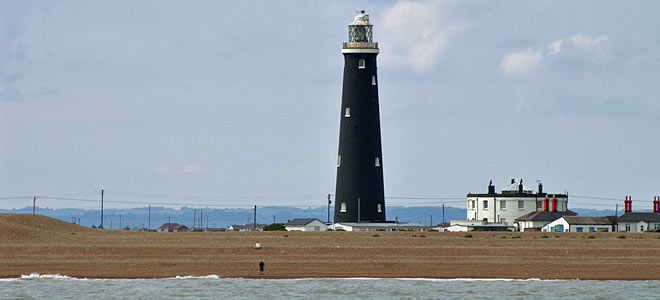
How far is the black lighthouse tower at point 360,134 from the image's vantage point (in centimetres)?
8144

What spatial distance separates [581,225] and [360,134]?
19.3 m

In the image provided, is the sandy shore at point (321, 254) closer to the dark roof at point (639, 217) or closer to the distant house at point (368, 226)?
the distant house at point (368, 226)

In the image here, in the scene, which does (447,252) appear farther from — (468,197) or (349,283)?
(468,197)

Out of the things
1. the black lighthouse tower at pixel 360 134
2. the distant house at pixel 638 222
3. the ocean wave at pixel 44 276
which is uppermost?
the black lighthouse tower at pixel 360 134

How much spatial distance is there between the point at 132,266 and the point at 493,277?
17396mm

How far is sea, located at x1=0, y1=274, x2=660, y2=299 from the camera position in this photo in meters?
48.0

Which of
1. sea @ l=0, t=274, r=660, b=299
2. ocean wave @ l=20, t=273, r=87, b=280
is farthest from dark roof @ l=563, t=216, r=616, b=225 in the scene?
ocean wave @ l=20, t=273, r=87, b=280

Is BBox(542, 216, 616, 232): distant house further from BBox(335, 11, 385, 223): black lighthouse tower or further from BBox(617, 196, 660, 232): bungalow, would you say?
BBox(335, 11, 385, 223): black lighthouse tower

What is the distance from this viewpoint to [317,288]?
50.2 m

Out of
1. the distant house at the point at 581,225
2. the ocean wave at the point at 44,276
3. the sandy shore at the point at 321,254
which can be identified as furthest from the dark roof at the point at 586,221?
the ocean wave at the point at 44,276

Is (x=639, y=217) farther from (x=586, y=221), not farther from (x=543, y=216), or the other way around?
(x=543, y=216)

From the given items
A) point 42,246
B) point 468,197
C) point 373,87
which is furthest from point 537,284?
point 468,197

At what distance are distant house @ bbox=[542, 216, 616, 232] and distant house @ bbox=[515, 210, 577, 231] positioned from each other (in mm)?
1781

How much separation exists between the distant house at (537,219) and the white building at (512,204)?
3.77 metres
